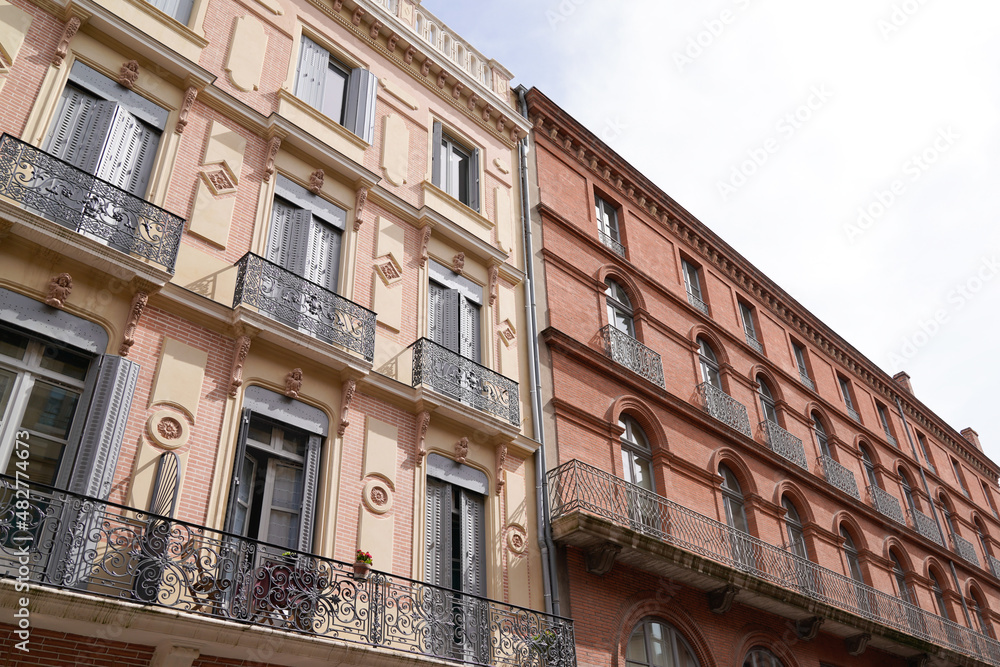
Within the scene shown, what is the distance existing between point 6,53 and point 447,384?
7122 mm

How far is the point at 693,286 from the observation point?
66.6 feet

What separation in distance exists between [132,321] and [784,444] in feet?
51.4

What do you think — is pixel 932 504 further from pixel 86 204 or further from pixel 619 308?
pixel 86 204

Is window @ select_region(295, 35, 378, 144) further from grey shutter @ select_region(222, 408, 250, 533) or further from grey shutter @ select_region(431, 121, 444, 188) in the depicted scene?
grey shutter @ select_region(222, 408, 250, 533)

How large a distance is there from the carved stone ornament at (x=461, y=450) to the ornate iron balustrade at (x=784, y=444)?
31.7ft

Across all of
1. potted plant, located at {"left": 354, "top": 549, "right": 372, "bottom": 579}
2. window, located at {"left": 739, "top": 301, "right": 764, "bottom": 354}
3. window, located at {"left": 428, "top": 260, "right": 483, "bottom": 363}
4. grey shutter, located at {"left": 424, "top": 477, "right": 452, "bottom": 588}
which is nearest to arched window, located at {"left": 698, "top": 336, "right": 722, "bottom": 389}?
window, located at {"left": 739, "top": 301, "right": 764, "bottom": 354}

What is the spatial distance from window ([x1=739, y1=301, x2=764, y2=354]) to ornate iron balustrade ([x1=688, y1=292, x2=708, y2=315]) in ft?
6.06

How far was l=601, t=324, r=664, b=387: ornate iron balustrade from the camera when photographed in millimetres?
15680

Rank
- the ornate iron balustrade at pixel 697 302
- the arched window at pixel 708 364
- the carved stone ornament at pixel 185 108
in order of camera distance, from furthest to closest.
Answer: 1. the ornate iron balustrade at pixel 697 302
2. the arched window at pixel 708 364
3. the carved stone ornament at pixel 185 108

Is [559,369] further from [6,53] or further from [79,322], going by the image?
[6,53]

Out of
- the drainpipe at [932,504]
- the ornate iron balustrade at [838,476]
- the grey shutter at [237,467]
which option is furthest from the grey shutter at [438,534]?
the drainpipe at [932,504]

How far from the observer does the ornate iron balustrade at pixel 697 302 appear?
19.6 metres

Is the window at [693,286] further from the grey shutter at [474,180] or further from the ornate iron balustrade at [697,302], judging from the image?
the grey shutter at [474,180]

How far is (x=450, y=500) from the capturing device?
11.3 metres
